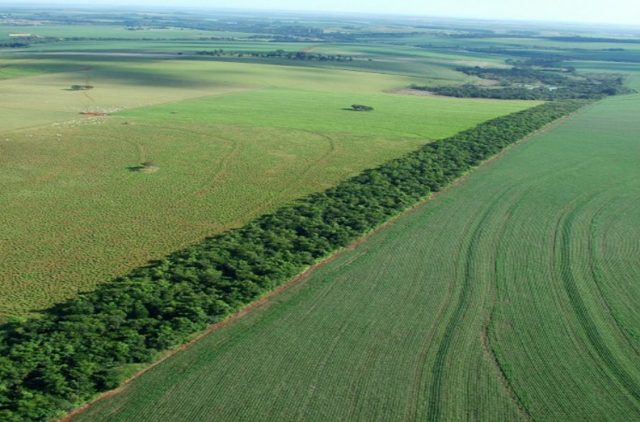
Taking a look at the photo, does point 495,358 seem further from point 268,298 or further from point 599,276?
point 599,276

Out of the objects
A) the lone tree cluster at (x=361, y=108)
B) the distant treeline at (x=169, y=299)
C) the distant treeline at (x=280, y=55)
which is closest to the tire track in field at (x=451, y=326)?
the distant treeline at (x=169, y=299)

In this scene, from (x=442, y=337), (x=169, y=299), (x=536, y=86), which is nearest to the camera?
(x=442, y=337)

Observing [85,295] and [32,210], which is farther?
[32,210]

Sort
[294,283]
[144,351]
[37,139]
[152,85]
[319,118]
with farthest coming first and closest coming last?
[152,85]
[319,118]
[37,139]
[294,283]
[144,351]

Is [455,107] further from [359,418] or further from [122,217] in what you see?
[359,418]

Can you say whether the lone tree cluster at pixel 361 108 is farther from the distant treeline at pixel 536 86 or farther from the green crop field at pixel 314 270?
the distant treeline at pixel 536 86

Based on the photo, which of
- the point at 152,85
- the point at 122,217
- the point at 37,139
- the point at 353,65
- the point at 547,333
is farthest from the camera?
the point at 353,65

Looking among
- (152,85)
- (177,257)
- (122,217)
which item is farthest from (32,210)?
(152,85)

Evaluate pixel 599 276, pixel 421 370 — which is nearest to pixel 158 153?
pixel 421 370
